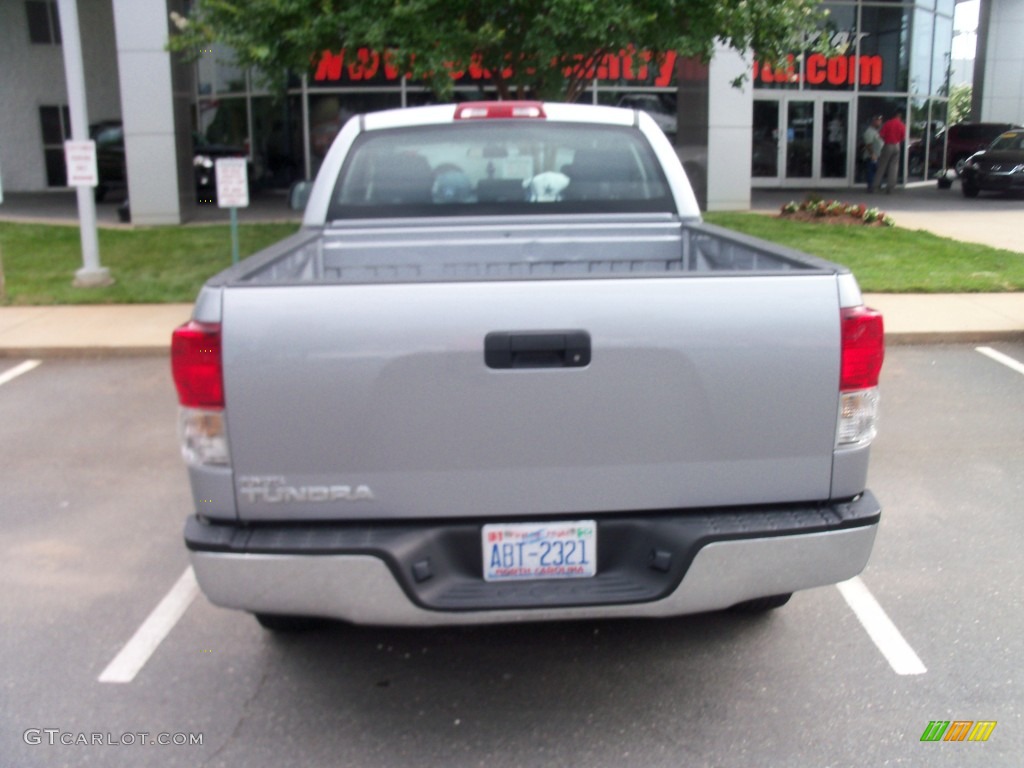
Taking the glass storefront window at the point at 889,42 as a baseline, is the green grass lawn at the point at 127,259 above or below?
below

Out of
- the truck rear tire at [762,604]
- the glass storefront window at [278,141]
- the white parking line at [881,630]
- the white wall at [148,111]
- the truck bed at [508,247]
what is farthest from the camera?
the glass storefront window at [278,141]

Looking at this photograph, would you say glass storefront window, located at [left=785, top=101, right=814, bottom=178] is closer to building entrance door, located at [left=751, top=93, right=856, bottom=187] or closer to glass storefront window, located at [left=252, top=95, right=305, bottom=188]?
building entrance door, located at [left=751, top=93, right=856, bottom=187]

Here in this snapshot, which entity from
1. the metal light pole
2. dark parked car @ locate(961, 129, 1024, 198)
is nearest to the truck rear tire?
the metal light pole

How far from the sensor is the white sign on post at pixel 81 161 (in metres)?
11.4

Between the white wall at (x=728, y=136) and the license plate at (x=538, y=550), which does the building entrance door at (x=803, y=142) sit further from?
the license plate at (x=538, y=550)

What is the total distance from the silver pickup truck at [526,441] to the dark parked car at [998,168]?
23.0 meters

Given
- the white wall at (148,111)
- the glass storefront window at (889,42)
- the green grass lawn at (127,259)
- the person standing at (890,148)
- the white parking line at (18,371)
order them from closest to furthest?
the white parking line at (18,371) → the green grass lawn at (127,259) → the white wall at (148,111) → the person standing at (890,148) → the glass storefront window at (889,42)

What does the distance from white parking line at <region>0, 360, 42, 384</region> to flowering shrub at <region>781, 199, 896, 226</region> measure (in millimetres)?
11856

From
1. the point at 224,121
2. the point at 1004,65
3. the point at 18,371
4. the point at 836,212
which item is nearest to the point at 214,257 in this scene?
the point at 18,371

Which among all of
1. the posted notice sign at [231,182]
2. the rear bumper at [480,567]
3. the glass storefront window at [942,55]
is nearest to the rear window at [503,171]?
the rear bumper at [480,567]

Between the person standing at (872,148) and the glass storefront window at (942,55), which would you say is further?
the glass storefront window at (942,55)

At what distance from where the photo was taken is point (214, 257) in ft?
46.2
